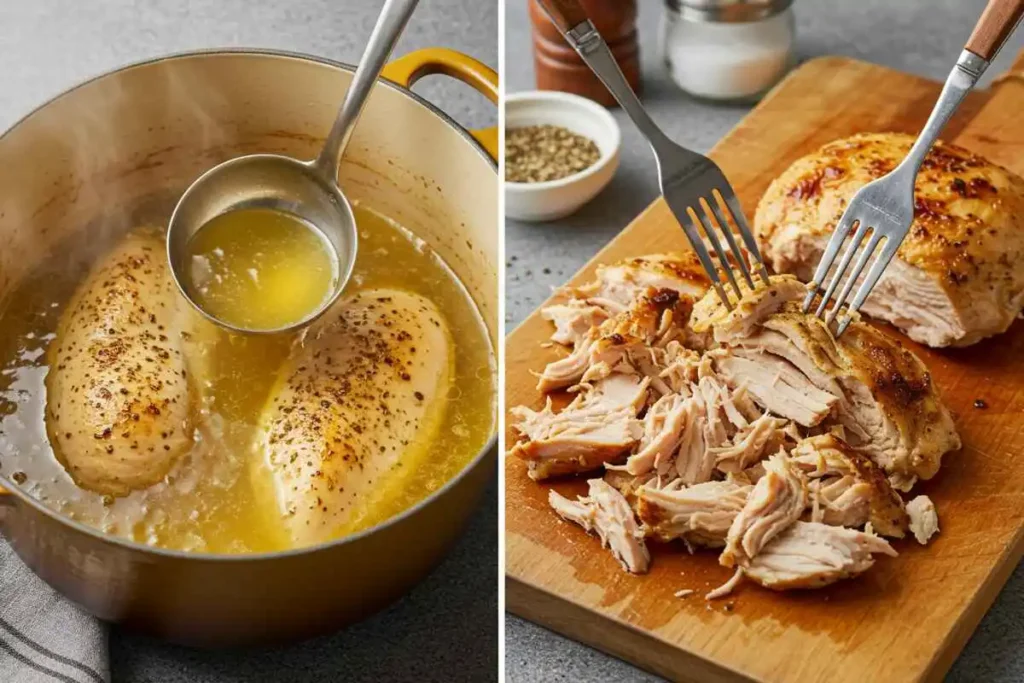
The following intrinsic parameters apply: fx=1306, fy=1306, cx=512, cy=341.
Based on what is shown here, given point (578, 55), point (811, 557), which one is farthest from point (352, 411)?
point (578, 55)

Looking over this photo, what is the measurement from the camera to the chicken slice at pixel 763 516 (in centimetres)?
118

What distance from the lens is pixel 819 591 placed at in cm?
120

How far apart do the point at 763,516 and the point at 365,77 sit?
55 cm

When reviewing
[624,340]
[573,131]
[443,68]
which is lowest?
[573,131]

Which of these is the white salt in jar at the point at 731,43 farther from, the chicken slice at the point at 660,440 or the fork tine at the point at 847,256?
the chicken slice at the point at 660,440

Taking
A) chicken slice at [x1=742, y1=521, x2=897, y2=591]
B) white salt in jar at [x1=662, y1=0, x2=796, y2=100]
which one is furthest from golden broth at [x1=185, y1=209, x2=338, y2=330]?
white salt in jar at [x1=662, y1=0, x2=796, y2=100]

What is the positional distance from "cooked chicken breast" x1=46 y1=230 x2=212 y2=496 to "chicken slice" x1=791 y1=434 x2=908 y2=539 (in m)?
0.58

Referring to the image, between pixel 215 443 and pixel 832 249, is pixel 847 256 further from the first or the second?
pixel 215 443

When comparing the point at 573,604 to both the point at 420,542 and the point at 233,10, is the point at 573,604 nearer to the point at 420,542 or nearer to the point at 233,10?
the point at 420,542


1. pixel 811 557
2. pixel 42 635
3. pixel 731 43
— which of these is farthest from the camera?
pixel 731 43

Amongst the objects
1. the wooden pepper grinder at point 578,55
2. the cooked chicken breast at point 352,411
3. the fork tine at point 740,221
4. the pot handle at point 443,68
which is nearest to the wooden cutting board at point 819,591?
the cooked chicken breast at point 352,411

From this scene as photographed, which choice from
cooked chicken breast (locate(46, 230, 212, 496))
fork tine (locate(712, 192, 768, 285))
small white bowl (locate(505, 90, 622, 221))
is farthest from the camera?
small white bowl (locate(505, 90, 622, 221))

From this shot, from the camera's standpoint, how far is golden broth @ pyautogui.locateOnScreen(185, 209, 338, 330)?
4.18 ft

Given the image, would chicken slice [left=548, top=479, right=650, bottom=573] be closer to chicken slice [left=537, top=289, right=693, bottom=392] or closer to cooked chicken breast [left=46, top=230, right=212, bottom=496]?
chicken slice [left=537, top=289, right=693, bottom=392]
